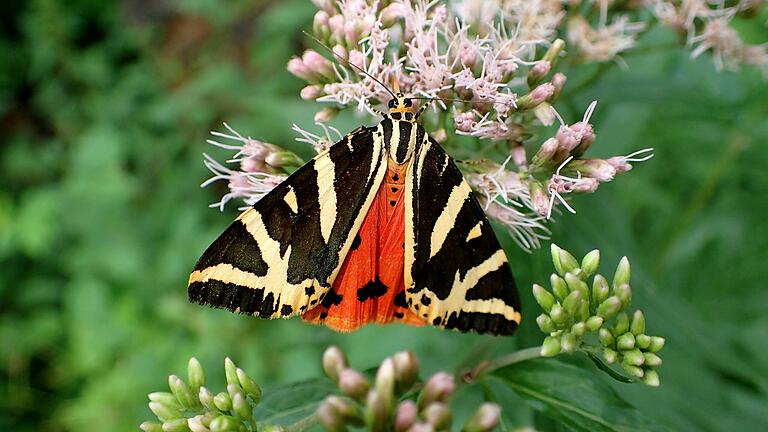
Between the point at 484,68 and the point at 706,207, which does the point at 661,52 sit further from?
the point at 484,68

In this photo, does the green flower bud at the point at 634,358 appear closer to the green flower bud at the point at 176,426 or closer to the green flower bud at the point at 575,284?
the green flower bud at the point at 575,284

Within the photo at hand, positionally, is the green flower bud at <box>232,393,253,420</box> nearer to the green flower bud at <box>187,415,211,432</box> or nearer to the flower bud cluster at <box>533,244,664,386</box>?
the green flower bud at <box>187,415,211,432</box>

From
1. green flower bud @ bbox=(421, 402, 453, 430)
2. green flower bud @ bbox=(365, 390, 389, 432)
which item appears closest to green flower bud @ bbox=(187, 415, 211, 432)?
green flower bud @ bbox=(365, 390, 389, 432)

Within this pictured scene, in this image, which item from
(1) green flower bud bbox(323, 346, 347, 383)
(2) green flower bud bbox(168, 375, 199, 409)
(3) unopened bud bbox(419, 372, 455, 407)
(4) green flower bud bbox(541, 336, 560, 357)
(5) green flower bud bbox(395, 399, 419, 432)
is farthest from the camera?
(2) green flower bud bbox(168, 375, 199, 409)

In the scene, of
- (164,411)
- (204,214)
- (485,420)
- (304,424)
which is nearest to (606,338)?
(485,420)

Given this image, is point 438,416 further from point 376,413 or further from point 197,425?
point 197,425

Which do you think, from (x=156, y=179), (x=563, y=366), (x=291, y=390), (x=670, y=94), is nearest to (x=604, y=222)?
(x=670, y=94)
